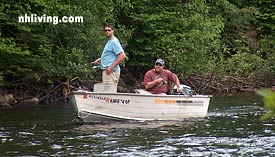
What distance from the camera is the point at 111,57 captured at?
11.3 metres

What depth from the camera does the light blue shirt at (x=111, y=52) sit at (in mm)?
11148

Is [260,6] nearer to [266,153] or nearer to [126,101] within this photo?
[126,101]

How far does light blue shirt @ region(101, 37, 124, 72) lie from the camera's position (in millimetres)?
11148

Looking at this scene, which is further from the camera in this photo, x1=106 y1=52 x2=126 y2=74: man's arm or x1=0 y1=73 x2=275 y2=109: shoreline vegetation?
x1=0 y1=73 x2=275 y2=109: shoreline vegetation

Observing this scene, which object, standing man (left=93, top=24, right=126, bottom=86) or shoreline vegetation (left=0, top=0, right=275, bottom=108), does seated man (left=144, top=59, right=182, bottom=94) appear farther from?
shoreline vegetation (left=0, top=0, right=275, bottom=108)

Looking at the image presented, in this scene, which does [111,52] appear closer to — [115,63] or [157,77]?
[115,63]

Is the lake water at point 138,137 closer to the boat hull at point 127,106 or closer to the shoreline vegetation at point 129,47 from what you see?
the boat hull at point 127,106

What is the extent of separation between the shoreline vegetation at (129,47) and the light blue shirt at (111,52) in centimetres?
581

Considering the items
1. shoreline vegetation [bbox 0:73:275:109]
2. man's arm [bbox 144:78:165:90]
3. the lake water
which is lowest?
shoreline vegetation [bbox 0:73:275:109]

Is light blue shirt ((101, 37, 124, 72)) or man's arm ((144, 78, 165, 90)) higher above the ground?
light blue shirt ((101, 37, 124, 72))

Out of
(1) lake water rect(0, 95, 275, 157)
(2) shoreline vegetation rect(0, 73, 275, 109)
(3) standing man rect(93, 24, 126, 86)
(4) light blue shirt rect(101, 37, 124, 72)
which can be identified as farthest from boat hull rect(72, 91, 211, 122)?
(2) shoreline vegetation rect(0, 73, 275, 109)

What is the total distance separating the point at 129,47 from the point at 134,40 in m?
0.39

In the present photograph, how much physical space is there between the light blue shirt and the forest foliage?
19.2 feet

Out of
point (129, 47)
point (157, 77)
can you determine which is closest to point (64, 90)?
point (129, 47)
